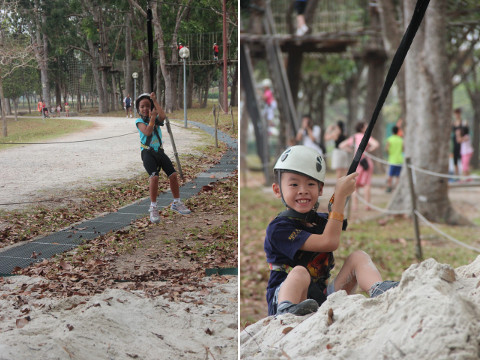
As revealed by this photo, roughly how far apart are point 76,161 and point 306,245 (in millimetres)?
1767

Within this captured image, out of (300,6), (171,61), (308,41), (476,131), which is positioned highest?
(300,6)

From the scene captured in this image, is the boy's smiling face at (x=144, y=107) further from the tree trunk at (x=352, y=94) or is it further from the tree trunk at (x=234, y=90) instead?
the tree trunk at (x=352, y=94)

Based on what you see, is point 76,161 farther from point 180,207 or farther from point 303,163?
point 303,163

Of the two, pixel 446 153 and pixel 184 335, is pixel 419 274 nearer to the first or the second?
pixel 184 335

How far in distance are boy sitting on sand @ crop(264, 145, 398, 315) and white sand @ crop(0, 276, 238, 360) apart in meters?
1.17

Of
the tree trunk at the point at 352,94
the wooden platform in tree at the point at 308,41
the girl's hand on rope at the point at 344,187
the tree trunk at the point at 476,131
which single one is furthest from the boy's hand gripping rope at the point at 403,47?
the tree trunk at the point at 352,94

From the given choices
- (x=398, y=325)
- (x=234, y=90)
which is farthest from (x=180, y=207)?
(x=398, y=325)

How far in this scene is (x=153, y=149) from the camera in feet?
9.43

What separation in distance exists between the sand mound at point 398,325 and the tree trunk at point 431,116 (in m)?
3.92

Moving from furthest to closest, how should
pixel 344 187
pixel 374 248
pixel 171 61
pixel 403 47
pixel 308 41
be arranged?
pixel 308 41 → pixel 374 248 → pixel 171 61 → pixel 344 187 → pixel 403 47

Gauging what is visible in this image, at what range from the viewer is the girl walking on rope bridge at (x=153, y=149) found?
2729mm

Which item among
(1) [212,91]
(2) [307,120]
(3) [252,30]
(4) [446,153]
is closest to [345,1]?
(3) [252,30]

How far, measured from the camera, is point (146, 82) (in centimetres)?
274

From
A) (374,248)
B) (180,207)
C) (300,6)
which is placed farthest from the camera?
(300,6)
